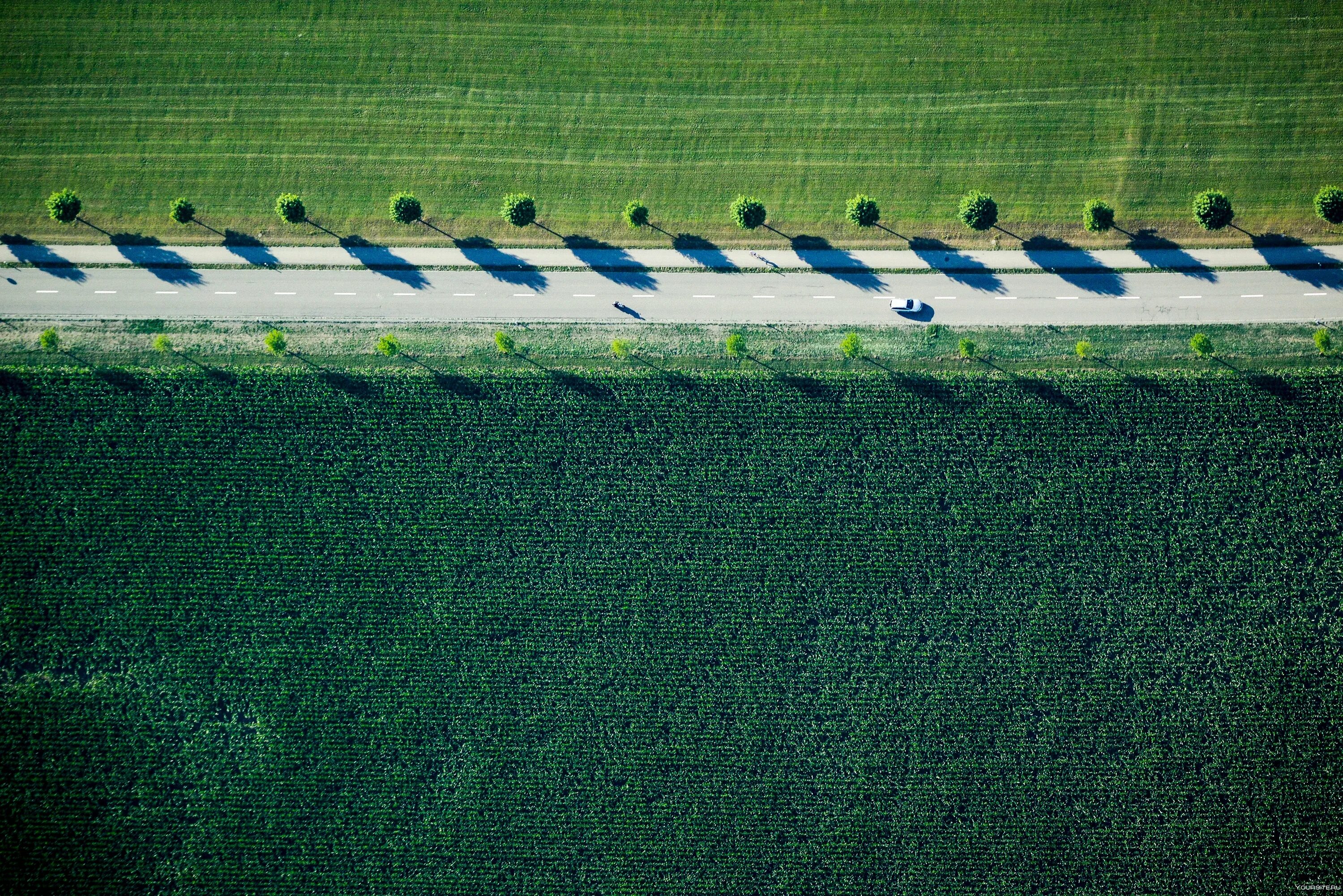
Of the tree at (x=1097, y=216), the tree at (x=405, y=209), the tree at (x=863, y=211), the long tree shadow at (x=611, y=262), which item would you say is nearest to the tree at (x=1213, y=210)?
the tree at (x=1097, y=216)

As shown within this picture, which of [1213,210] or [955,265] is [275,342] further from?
[1213,210]

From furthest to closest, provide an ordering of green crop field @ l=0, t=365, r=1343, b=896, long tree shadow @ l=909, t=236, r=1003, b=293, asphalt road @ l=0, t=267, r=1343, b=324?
long tree shadow @ l=909, t=236, r=1003, b=293 → asphalt road @ l=0, t=267, r=1343, b=324 → green crop field @ l=0, t=365, r=1343, b=896

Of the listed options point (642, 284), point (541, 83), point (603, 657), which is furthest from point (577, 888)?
point (541, 83)

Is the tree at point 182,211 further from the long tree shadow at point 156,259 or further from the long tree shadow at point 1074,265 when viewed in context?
the long tree shadow at point 1074,265

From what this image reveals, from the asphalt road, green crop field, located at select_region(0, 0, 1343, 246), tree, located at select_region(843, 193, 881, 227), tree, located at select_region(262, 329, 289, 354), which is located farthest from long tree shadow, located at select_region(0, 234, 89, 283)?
tree, located at select_region(843, 193, 881, 227)

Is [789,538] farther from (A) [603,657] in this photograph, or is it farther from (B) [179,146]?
(B) [179,146]

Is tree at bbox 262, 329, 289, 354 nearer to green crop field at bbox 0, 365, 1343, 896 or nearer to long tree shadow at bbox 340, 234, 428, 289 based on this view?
green crop field at bbox 0, 365, 1343, 896
